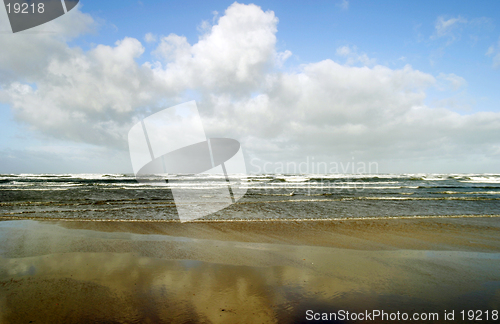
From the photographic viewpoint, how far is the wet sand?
292cm

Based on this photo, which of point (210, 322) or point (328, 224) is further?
point (328, 224)

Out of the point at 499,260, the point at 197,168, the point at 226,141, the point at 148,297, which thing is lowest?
the point at 499,260

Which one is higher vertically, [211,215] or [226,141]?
[226,141]

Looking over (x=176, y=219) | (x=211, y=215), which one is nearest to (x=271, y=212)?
(x=211, y=215)

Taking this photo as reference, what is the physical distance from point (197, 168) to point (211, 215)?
13.7 ft

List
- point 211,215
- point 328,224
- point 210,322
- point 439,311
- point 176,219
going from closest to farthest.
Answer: point 210,322
point 439,311
point 328,224
point 176,219
point 211,215

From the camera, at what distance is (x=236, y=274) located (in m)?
3.99

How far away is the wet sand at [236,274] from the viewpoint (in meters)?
2.92

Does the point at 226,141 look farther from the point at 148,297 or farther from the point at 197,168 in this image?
the point at 148,297

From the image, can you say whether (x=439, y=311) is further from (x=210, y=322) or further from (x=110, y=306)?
(x=110, y=306)

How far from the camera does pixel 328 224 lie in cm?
824

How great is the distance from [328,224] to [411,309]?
538 cm

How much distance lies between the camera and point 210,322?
8.68 ft

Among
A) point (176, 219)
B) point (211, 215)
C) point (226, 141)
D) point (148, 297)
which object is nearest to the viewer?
point (148, 297)
